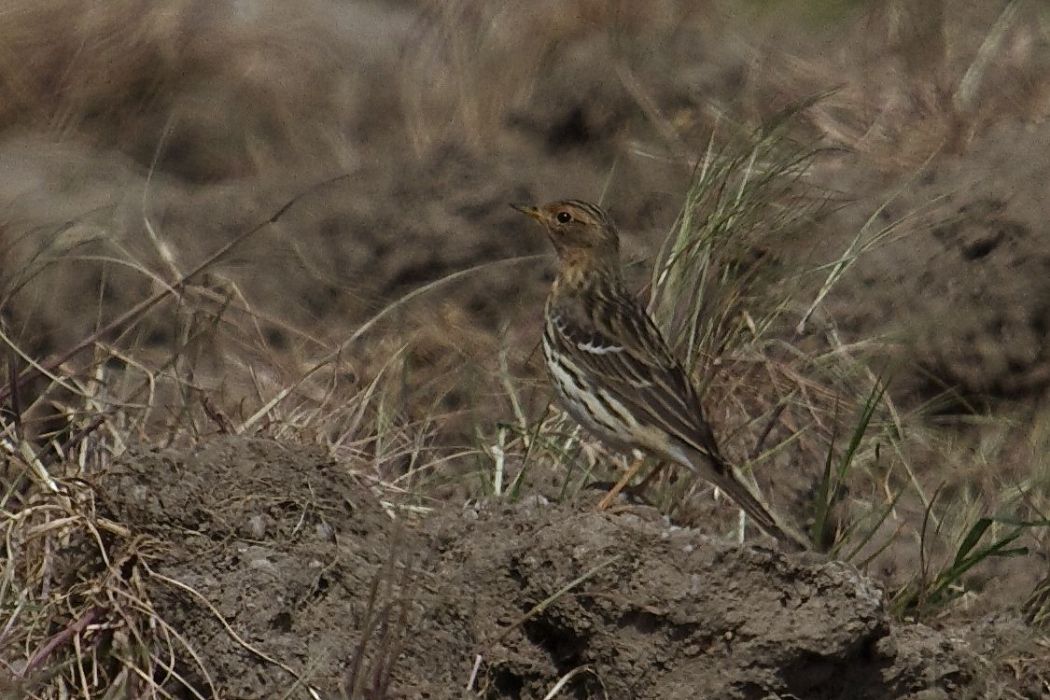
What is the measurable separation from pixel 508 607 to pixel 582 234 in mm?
2233

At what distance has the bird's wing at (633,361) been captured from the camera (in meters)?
6.27

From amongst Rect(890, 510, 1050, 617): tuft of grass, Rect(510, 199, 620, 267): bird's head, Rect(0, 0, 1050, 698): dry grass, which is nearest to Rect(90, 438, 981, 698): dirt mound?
Rect(0, 0, 1050, 698): dry grass

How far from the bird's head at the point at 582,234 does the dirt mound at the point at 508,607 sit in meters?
1.91

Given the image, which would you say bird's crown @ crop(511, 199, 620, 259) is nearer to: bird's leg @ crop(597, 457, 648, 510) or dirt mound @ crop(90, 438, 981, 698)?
bird's leg @ crop(597, 457, 648, 510)

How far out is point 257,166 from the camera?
1073 cm

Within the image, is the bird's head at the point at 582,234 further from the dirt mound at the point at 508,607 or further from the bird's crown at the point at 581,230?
the dirt mound at the point at 508,607

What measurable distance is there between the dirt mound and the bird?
619 millimetres

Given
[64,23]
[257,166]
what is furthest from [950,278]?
[64,23]

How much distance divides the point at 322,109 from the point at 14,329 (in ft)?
12.9

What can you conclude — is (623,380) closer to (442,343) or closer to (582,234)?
(582,234)

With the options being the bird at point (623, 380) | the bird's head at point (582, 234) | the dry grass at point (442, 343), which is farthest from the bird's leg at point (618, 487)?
the bird's head at point (582, 234)

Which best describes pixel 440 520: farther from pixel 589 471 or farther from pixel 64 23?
pixel 64 23

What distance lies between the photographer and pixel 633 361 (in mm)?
6551

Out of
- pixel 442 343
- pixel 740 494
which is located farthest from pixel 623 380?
pixel 442 343
